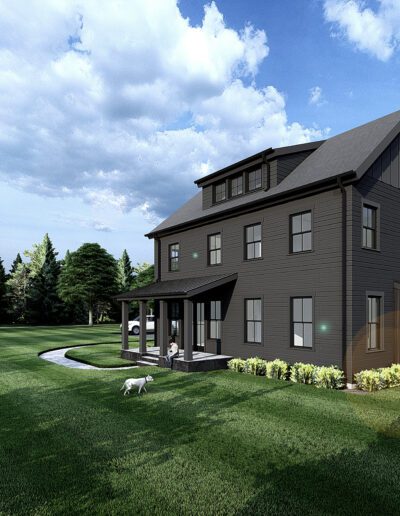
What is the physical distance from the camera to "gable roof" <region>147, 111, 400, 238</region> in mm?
13930

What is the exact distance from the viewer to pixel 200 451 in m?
7.34

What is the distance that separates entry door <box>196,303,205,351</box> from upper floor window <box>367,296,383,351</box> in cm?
826

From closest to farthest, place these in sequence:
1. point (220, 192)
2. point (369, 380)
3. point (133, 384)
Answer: point (133, 384)
point (369, 380)
point (220, 192)

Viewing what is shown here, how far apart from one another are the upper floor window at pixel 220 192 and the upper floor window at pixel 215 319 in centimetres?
531

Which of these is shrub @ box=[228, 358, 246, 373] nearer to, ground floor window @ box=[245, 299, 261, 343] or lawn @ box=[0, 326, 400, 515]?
ground floor window @ box=[245, 299, 261, 343]

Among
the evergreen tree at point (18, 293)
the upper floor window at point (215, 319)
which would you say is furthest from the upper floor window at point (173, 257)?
the evergreen tree at point (18, 293)

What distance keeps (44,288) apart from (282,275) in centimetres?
5156

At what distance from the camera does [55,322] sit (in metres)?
60.5

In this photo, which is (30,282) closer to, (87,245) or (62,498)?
(87,245)

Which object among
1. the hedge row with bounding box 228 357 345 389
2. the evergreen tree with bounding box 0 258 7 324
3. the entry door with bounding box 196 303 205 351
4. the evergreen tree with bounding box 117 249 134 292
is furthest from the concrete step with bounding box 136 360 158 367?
the evergreen tree with bounding box 117 249 134 292

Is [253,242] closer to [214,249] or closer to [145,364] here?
[214,249]

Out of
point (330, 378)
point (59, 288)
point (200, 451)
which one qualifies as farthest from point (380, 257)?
point (59, 288)

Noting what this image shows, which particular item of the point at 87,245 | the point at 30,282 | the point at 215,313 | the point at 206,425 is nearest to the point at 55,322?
the point at 30,282

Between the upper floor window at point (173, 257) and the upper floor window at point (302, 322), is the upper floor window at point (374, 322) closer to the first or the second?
the upper floor window at point (302, 322)
